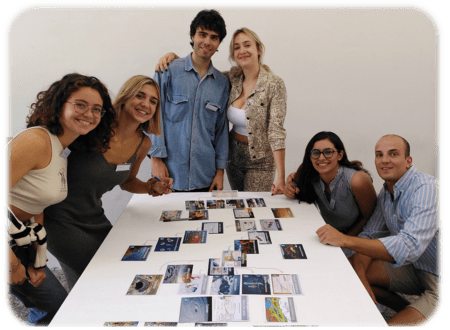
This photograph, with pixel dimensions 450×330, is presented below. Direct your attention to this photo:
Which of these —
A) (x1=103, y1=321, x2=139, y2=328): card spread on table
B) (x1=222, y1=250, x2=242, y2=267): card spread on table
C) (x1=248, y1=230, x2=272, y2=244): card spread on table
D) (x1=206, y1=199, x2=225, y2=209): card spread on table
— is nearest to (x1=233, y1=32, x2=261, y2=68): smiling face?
(x1=206, y1=199, x2=225, y2=209): card spread on table

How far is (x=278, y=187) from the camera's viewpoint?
6.08 ft

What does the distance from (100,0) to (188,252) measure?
978 mm

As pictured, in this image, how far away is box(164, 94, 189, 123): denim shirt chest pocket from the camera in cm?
175

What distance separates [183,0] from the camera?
1.36m

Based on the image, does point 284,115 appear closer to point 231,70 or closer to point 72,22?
point 231,70

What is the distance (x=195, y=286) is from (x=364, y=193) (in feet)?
3.33

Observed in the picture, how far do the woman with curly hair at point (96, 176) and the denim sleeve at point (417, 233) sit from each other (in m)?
1.10

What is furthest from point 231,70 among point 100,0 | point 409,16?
point 409,16

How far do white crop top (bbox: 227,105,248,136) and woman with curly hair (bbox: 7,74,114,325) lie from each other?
2.07ft

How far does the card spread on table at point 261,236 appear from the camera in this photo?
4.48ft

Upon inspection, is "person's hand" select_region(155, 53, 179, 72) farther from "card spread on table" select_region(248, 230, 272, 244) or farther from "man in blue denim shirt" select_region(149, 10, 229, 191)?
"card spread on table" select_region(248, 230, 272, 244)

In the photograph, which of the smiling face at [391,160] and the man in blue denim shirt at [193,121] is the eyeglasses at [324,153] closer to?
the smiling face at [391,160]

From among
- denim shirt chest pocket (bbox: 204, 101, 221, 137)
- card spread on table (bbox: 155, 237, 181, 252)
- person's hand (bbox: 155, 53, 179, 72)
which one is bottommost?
card spread on table (bbox: 155, 237, 181, 252)

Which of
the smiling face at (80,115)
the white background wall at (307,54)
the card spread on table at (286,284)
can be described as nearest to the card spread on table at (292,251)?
the card spread on table at (286,284)
